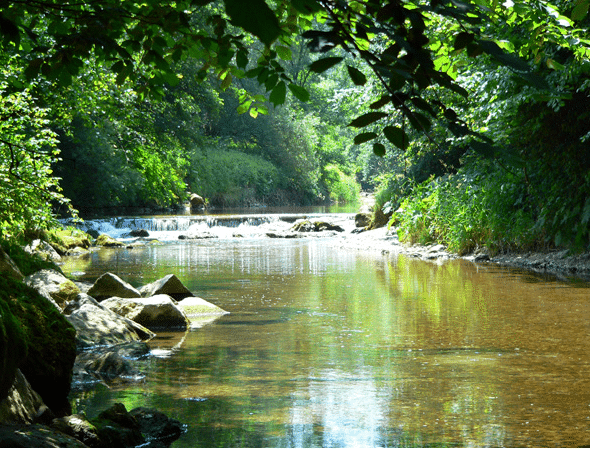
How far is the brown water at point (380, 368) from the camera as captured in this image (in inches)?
153

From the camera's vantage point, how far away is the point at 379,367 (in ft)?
17.3

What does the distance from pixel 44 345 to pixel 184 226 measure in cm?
1946

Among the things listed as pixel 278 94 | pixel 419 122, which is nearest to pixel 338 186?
pixel 278 94

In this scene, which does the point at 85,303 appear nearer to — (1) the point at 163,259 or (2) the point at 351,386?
(2) the point at 351,386

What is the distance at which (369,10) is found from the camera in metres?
2.12

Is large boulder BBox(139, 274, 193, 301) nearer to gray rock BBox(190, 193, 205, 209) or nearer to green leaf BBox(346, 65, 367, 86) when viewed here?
green leaf BBox(346, 65, 367, 86)

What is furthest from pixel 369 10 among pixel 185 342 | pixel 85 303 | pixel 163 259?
pixel 163 259

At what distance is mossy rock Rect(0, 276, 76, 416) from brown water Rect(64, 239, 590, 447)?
18cm

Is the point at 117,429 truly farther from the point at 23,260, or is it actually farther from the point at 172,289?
the point at 23,260

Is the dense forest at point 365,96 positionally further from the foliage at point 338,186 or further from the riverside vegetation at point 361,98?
the foliage at point 338,186

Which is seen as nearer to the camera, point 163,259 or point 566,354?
point 566,354

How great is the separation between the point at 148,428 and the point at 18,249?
6.08 metres

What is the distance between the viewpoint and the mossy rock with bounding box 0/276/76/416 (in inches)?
167

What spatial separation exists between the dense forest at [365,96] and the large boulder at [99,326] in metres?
1.39
